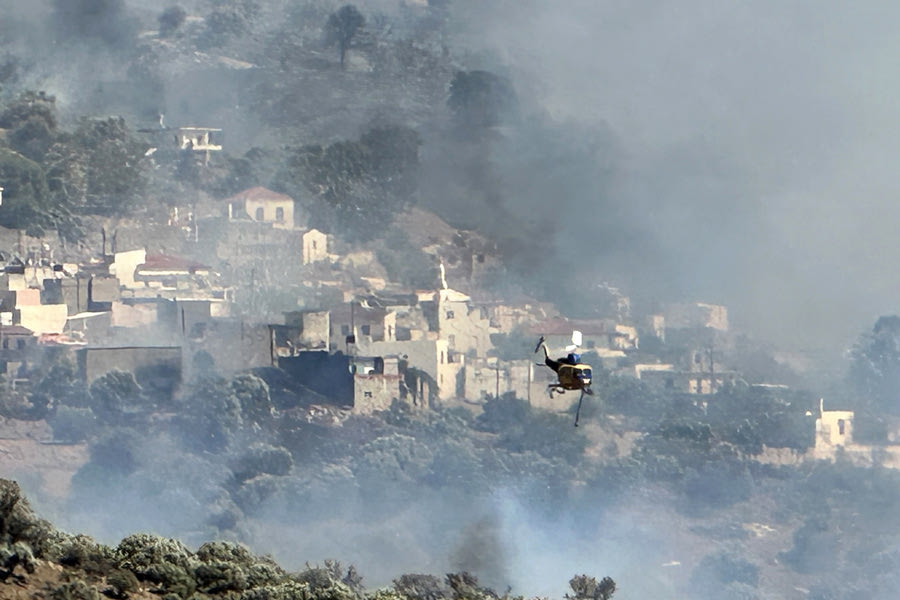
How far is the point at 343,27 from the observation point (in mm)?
146000

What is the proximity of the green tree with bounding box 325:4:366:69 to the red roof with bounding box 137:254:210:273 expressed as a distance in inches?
1175

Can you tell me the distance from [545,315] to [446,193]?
1516 cm

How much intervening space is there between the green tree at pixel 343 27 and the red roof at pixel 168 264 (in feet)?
97.9

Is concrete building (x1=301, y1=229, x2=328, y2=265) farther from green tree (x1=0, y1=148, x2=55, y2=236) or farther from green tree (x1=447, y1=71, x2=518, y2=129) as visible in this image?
green tree (x1=447, y1=71, x2=518, y2=129)

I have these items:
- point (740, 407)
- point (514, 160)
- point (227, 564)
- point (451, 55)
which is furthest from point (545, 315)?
point (227, 564)

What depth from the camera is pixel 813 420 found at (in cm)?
10994

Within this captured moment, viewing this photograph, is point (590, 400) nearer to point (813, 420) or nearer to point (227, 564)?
point (813, 420)

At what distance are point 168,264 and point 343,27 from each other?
3298cm

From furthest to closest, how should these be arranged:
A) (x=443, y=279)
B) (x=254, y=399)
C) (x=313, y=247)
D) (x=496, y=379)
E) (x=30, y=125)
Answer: (x=30, y=125) → (x=313, y=247) → (x=443, y=279) → (x=496, y=379) → (x=254, y=399)

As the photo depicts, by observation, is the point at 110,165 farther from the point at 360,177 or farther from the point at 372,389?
the point at 372,389

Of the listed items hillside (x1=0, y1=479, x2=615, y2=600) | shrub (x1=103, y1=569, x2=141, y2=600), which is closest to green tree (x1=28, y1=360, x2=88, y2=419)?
hillside (x1=0, y1=479, x2=615, y2=600)

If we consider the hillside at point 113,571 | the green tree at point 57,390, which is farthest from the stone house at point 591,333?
the hillside at point 113,571

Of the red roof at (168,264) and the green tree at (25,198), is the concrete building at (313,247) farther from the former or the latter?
the green tree at (25,198)

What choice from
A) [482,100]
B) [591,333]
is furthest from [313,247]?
[482,100]
